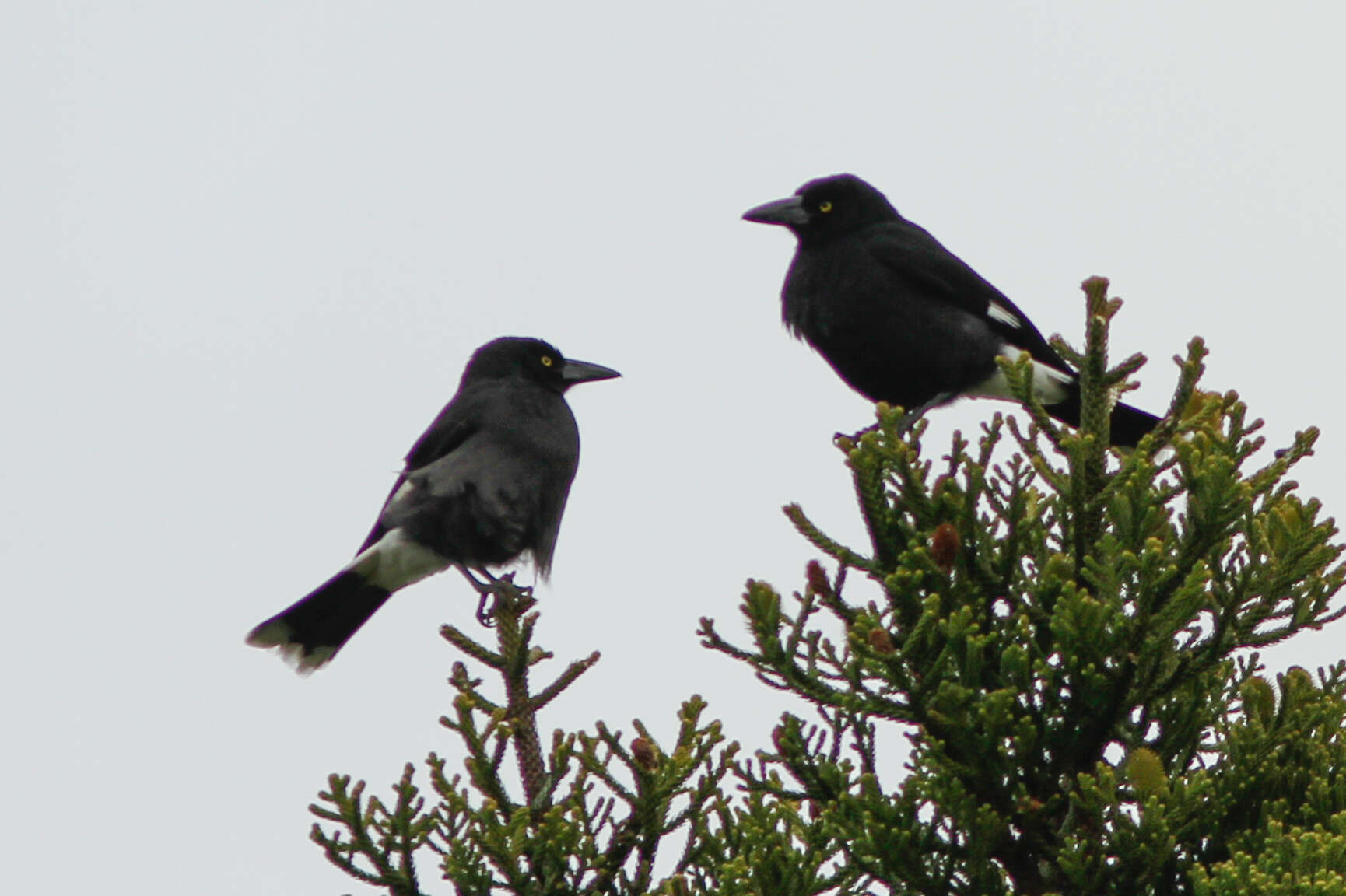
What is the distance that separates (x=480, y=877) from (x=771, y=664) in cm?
82

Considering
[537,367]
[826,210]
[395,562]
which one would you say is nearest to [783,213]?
[826,210]

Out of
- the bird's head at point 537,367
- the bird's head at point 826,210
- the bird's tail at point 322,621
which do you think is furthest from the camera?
the bird's head at point 537,367

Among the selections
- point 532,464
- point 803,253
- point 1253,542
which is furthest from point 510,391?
point 1253,542

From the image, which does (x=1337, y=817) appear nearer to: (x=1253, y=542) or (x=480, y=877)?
(x=1253, y=542)

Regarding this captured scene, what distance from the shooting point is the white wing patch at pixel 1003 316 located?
6.18 metres

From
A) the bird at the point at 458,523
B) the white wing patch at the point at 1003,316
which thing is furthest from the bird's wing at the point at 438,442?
the white wing patch at the point at 1003,316

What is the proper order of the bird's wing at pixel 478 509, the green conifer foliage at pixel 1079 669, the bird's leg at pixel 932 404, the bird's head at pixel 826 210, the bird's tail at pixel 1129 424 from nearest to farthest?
the green conifer foliage at pixel 1079 669
the bird's tail at pixel 1129 424
the bird's leg at pixel 932 404
the bird's wing at pixel 478 509
the bird's head at pixel 826 210

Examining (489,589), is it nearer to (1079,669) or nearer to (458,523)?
(458,523)

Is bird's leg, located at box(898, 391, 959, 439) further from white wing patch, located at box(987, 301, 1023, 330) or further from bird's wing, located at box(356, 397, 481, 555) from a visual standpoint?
bird's wing, located at box(356, 397, 481, 555)

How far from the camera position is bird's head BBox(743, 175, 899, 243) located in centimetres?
664

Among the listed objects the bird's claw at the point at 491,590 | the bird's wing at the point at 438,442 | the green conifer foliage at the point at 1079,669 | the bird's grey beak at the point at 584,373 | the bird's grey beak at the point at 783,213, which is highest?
the bird's grey beak at the point at 783,213

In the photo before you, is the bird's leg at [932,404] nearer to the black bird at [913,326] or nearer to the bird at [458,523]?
the black bird at [913,326]

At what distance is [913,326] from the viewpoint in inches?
236

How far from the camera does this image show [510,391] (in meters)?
6.98
